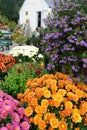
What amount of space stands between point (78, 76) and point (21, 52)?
3488mm

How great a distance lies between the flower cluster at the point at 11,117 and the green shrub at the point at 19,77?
1.52m

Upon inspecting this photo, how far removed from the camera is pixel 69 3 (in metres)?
5.21

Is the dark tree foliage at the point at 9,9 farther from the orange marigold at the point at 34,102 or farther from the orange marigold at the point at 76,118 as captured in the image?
the orange marigold at the point at 76,118

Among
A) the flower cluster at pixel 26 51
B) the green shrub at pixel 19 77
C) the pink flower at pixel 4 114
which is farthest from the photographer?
the flower cluster at pixel 26 51

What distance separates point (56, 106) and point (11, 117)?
0.54 m

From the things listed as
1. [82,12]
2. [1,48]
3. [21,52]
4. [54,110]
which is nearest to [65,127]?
[54,110]

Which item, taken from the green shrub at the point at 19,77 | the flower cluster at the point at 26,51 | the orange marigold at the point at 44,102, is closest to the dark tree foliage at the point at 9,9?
the flower cluster at the point at 26,51

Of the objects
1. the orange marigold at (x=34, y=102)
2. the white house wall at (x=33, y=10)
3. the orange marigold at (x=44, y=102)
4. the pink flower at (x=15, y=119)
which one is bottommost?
the white house wall at (x=33, y=10)

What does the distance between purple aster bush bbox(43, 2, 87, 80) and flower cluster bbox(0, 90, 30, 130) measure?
0.84m

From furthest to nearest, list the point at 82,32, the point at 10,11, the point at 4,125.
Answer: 1. the point at 10,11
2. the point at 82,32
3. the point at 4,125

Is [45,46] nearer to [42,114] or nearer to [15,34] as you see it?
[42,114]

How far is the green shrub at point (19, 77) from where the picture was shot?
6.13 metres

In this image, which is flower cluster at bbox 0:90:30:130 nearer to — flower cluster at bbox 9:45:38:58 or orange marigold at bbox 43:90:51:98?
orange marigold at bbox 43:90:51:98

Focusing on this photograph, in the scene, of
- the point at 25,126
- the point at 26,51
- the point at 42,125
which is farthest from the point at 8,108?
the point at 26,51
